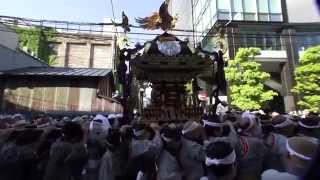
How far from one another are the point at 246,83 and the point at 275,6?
12.3 meters

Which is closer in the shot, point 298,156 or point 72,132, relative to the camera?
point 298,156

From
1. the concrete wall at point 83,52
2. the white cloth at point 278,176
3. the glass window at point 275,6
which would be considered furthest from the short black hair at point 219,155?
the concrete wall at point 83,52

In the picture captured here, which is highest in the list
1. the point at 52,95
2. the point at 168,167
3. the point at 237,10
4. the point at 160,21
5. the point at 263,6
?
the point at 263,6

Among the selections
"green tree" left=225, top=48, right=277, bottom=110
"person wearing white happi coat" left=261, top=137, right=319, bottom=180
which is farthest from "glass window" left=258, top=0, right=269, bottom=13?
"person wearing white happi coat" left=261, top=137, right=319, bottom=180

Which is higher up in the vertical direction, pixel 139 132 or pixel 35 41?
pixel 35 41

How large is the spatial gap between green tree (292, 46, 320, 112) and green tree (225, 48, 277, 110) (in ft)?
8.42

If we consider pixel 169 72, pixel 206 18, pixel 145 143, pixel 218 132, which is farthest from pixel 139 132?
pixel 206 18

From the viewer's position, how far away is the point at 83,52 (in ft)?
155

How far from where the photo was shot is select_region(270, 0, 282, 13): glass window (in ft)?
110

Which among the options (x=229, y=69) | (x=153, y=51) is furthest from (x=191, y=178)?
(x=229, y=69)

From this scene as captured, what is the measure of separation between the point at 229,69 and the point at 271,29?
390 inches

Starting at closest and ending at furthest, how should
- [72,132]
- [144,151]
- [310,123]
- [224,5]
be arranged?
[144,151] < [72,132] < [310,123] < [224,5]

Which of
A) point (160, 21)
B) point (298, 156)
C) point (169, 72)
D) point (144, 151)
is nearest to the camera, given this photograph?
point (298, 156)

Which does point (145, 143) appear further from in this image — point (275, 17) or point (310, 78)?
point (275, 17)
